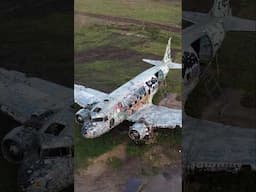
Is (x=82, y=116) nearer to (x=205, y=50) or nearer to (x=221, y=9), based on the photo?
(x=205, y=50)

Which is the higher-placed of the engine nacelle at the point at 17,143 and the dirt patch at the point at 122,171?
the engine nacelle at the point at 17,143

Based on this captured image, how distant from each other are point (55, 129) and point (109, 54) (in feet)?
2.30

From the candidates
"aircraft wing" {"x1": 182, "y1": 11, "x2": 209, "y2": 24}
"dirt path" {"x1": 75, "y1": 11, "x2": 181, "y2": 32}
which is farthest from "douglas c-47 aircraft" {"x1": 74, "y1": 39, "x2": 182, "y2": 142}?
"aircraft wing" {"x1": 182, "y1": 11, "x2": 209, "y2": 24}

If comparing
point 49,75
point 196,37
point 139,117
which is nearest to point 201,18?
point 196,37

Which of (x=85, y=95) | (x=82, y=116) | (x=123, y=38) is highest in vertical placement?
(x=123, y=38)

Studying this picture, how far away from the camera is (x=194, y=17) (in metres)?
5.59

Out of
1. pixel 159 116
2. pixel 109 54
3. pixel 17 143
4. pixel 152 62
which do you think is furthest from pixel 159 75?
pixel 17 143

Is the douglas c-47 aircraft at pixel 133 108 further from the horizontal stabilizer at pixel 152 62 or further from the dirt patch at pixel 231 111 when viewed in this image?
the dirt patch at pixel 231 111

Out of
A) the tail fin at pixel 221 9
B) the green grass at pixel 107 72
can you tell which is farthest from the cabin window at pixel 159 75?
the tail fin at pixel 221 9

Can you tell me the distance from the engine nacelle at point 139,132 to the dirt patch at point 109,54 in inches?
20.2

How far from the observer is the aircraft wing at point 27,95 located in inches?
220

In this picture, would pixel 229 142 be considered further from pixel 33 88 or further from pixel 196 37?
pixel 33 88

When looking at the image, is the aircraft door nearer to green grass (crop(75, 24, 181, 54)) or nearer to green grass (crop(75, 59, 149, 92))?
green grass (crop(75, 24, 181, 54))

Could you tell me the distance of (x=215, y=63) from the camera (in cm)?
570
